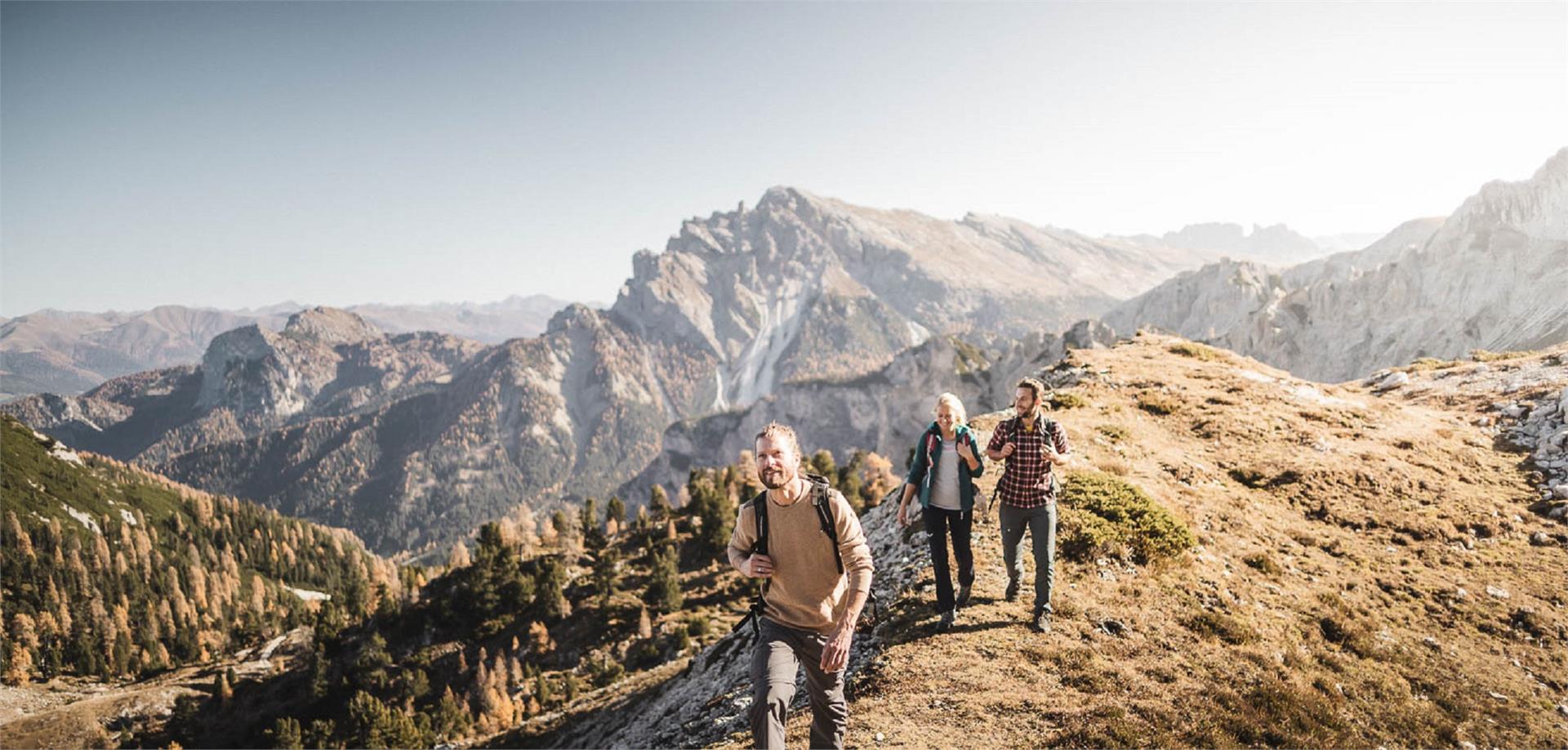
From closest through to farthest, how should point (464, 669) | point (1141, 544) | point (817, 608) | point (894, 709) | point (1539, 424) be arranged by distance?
point (817, 608)
point (894, 709)
point (1141, 544)
point (1539, 424)
point (464, 669)

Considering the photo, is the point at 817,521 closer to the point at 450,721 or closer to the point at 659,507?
the point at 450,721

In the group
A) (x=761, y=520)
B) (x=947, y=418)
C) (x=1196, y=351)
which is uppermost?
(x=947, y=418)

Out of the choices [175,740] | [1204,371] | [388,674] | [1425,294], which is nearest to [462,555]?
[175,740]

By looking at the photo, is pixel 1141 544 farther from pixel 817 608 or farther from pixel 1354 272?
pixel 1354 272

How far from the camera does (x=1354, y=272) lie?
5172 inches

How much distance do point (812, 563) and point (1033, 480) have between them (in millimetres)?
6385

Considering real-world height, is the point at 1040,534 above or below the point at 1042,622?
above

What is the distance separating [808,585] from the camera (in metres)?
7.16

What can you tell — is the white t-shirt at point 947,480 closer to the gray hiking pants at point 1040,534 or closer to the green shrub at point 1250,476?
the gray hiking pants at point 1040,534

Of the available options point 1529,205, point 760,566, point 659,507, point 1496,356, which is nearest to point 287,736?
point 659,507

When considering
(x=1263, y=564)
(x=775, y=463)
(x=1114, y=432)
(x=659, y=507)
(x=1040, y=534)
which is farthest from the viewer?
(x=659, y=507)

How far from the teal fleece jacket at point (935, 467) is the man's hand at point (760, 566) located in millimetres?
4785

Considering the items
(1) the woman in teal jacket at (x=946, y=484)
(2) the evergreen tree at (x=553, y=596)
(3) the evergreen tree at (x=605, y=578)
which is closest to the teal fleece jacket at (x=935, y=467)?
(1) the woman in teal jacket at (x=946, y=484)

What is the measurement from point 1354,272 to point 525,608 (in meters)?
180
